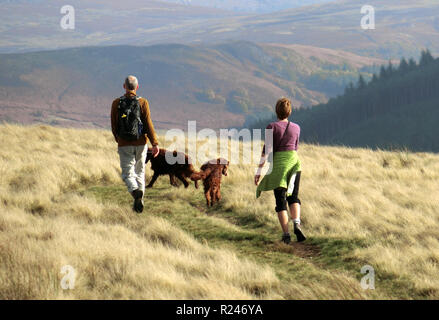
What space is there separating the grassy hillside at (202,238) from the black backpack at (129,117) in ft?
4.77

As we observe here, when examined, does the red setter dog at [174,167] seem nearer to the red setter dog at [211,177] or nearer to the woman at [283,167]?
the red setter dog at [211,177]

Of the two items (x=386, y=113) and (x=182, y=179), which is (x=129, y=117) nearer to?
(x=182, y=179)

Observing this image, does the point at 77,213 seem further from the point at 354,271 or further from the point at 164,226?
the point at 354,271

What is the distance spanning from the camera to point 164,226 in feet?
25.8

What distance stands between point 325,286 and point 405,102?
166 meters

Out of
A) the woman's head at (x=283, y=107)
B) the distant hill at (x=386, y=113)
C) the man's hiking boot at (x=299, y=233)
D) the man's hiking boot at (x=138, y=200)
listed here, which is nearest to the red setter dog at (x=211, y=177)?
the man's hiking boot at (x=138, y=200)

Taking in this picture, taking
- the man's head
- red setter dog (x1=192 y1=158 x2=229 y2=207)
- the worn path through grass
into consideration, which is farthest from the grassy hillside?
the man's head

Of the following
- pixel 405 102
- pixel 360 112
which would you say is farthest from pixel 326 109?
→ pixel 405 102

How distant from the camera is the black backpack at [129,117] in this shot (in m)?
8.29

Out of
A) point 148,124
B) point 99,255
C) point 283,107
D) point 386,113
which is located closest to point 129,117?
point 148,124

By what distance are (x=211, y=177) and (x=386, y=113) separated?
161 meters

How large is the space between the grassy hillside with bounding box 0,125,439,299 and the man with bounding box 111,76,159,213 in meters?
0.62

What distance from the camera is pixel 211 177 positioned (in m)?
9.84
